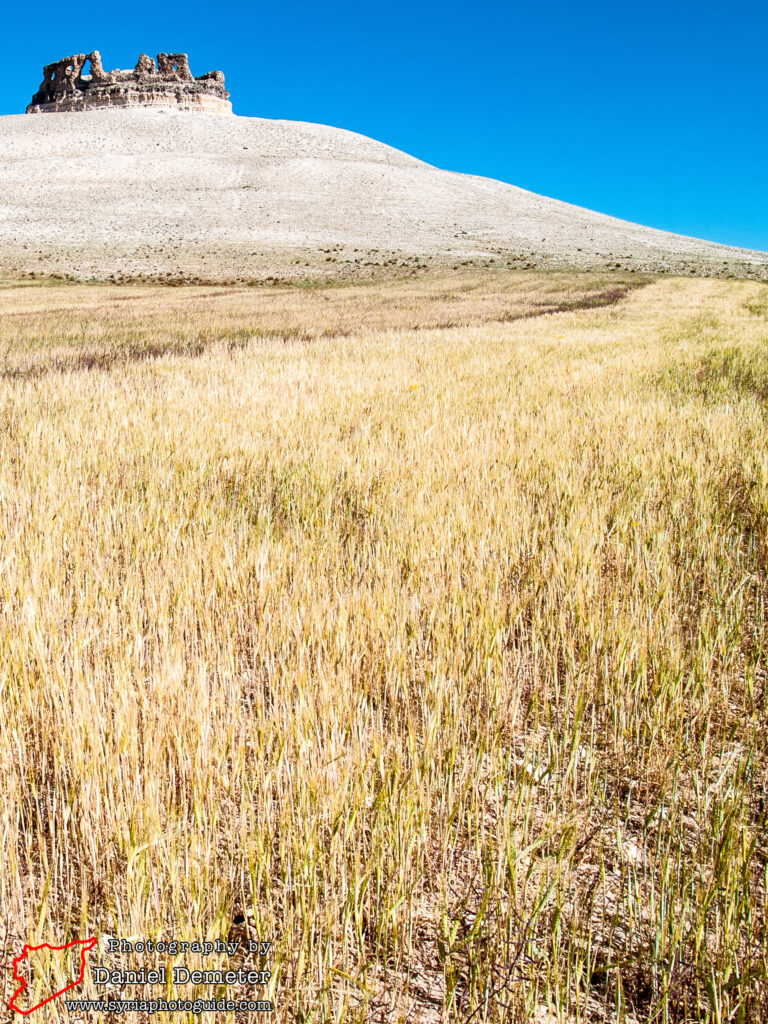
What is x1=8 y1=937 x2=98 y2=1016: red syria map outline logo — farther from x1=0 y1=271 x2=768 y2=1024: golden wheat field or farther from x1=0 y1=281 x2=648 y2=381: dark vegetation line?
x1=0 y1=281 x2=648 y2=381: dark vegetation line

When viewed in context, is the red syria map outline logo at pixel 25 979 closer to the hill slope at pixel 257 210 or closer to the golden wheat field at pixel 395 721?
the golden wheat field at pixel 395 721

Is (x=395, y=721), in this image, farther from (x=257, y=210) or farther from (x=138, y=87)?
(x=138, y=87)

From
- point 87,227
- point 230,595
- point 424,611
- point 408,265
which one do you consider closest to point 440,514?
point 424,611

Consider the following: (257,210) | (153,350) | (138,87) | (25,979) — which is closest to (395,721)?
(25,979)

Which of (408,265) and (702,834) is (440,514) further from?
(408,265)

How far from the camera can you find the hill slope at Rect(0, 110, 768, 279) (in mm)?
50281

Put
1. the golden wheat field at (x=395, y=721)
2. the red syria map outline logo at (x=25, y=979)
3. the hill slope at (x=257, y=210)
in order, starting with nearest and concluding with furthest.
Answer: the red syria map outline logo at (x=25, y=979) → the golden wheat field at (x=395, y=721) → the hill slope at (x=257, y=210)

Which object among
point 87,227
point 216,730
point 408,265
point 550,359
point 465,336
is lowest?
point 216,730

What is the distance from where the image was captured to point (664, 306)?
1869cm

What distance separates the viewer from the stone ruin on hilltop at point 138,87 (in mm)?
119375

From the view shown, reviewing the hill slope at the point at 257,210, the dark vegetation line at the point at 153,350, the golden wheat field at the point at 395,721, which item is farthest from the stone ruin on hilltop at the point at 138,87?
the golden wheat field at the point at 395,721

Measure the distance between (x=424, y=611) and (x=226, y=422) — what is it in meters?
3.49

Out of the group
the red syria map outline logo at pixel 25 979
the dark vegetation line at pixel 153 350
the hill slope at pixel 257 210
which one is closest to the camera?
the red syria map outline logo at pixel 25 979

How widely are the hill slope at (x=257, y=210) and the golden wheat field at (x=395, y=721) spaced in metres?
41.6
